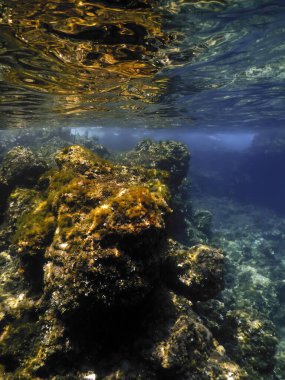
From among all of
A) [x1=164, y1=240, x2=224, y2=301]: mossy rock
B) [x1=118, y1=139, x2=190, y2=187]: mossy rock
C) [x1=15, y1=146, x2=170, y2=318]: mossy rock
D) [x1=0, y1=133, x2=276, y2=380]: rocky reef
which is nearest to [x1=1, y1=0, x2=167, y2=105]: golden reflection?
[x1=118, y1=139, x2=190, y2=187]: mossy rock

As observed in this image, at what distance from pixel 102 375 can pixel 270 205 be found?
39.1 metres

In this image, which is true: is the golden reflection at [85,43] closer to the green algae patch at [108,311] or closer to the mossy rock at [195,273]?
the green algae patch at [108,311]

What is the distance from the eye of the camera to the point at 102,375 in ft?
19.4

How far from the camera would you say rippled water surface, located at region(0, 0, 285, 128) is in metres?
7.66

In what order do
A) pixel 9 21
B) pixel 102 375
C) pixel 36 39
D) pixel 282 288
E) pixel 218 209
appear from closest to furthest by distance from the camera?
pixel 102 375, pixel 9 21, pixel 36 39, pixel 282 288, pixel 218 209

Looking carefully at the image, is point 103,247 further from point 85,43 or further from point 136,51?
point 136,51

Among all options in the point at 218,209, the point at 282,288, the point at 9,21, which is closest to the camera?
the point at 9,21

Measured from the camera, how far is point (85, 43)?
9.18 metres

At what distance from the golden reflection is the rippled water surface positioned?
0.03 metres

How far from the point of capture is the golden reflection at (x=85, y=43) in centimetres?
722

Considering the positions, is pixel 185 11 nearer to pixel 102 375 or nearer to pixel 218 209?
pixel 102 375

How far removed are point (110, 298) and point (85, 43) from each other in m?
7.54

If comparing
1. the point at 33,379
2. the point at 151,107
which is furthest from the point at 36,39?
the point at 151,107

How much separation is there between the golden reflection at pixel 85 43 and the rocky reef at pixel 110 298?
3871mm
